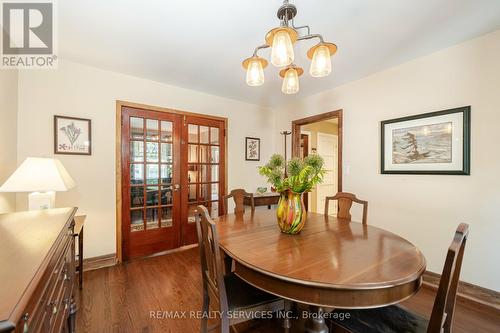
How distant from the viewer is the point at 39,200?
1.78 meters

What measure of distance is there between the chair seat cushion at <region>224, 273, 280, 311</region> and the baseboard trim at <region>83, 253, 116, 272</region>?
80.1 inches

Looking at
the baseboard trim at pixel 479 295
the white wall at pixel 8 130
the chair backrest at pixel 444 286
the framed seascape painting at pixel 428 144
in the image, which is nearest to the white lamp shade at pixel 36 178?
the white wall at pixel 8 130

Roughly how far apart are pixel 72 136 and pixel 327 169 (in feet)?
14.9

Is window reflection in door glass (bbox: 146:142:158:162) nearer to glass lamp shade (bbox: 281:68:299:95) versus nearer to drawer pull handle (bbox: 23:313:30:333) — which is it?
glass lamp shade (bbox: 281:68:299:95)

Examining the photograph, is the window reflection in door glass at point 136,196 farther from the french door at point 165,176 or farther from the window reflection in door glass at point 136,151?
the window reflection in door glass at point 136,151

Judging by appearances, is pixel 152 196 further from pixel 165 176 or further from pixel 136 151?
pixel 136 151

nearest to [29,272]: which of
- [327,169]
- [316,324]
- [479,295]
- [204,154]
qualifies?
[316,324]

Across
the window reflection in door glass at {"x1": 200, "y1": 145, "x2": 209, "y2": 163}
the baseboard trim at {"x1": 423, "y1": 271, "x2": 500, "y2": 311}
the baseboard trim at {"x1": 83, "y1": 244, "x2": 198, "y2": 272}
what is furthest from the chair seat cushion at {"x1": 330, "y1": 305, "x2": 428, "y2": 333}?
the window reflection in door glass at {"x1": 200, "y1": 145, "x2": 209, "y2": 163}

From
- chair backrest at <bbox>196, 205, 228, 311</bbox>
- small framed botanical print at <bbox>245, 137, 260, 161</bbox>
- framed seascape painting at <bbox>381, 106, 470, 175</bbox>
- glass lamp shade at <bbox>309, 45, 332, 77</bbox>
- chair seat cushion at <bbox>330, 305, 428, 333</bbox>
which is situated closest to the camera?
chair seat cushion at <bbox>330, 305, 428, 333</bbox>

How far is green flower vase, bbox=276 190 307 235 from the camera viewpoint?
146cm

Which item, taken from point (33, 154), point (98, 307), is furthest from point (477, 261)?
point (33, 154)

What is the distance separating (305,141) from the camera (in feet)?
15.0

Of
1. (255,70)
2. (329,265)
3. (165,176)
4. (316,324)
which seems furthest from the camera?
(165,176)

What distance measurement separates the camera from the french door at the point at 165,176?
2799 mm
